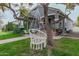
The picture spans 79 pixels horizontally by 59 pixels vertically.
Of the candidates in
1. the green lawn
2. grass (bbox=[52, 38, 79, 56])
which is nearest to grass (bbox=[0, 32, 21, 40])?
the green lawn

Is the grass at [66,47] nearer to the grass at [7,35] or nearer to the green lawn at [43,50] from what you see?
the green lawn at [43,50]

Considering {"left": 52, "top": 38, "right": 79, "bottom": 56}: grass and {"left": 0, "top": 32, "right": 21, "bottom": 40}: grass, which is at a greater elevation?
{"left": 0, "top": 32, "right": 21, "bottom": 40}: grass

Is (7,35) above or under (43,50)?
above

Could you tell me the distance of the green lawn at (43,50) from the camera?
1931 millimetres

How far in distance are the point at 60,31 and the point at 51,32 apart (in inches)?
2.5

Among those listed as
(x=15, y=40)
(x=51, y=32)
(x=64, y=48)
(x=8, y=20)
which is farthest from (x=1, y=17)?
(x=64, y=48)

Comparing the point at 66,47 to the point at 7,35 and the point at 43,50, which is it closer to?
the point at 43,50

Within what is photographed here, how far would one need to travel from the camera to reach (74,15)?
1937mm

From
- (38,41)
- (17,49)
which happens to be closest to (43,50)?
(38,41)

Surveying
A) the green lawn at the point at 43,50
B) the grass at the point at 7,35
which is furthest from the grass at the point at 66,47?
the grass at the point at 7,35

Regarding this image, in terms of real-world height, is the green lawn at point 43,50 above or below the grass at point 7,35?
below

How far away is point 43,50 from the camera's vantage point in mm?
1948

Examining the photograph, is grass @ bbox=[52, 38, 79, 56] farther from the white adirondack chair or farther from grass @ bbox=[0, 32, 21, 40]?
grass @ bbox=[0, 32, 21, 40]

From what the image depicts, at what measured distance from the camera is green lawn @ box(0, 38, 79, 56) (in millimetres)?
1931
